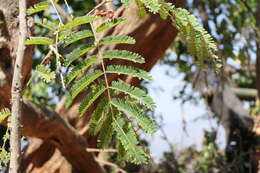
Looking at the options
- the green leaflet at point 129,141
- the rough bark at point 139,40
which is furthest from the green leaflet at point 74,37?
the rough bark at point 139,40

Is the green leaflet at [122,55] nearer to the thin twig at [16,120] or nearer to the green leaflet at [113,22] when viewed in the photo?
A: the green leaflet at [113,22]

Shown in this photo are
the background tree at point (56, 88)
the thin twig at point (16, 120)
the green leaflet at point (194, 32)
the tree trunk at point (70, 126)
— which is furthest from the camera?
the tree trunk at point (70, 126)

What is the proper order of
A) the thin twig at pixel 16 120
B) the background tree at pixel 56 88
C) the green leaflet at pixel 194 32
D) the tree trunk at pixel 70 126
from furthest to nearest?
the tree trunk at pixel 70 126 < the background tree at pixel 56 88 < the green leaflet at pixel 194 32 < the thin twig at pixel 16 120

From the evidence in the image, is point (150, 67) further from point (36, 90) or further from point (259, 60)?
point (36, 90)

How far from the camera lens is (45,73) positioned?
114 cm

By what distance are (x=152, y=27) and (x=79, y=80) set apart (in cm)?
157

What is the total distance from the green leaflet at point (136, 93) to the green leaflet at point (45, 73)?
174 millimetres

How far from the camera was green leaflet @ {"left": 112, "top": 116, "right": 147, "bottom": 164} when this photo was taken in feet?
3.56

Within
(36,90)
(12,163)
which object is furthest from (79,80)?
(36,90)

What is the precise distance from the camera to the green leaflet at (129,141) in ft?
3.56

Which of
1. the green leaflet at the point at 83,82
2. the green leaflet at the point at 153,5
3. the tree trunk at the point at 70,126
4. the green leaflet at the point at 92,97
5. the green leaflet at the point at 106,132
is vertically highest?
the green leaflet at the point at 153,5

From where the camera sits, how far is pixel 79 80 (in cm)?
126

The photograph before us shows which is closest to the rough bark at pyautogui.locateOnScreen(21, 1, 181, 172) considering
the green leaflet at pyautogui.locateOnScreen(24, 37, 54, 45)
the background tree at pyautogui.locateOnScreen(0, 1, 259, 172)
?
the background tree at pyautogui.locateOnScreen(0, 1, 259, 172)

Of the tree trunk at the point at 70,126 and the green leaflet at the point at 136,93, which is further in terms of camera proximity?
the tree trunk at the point at 70,126
